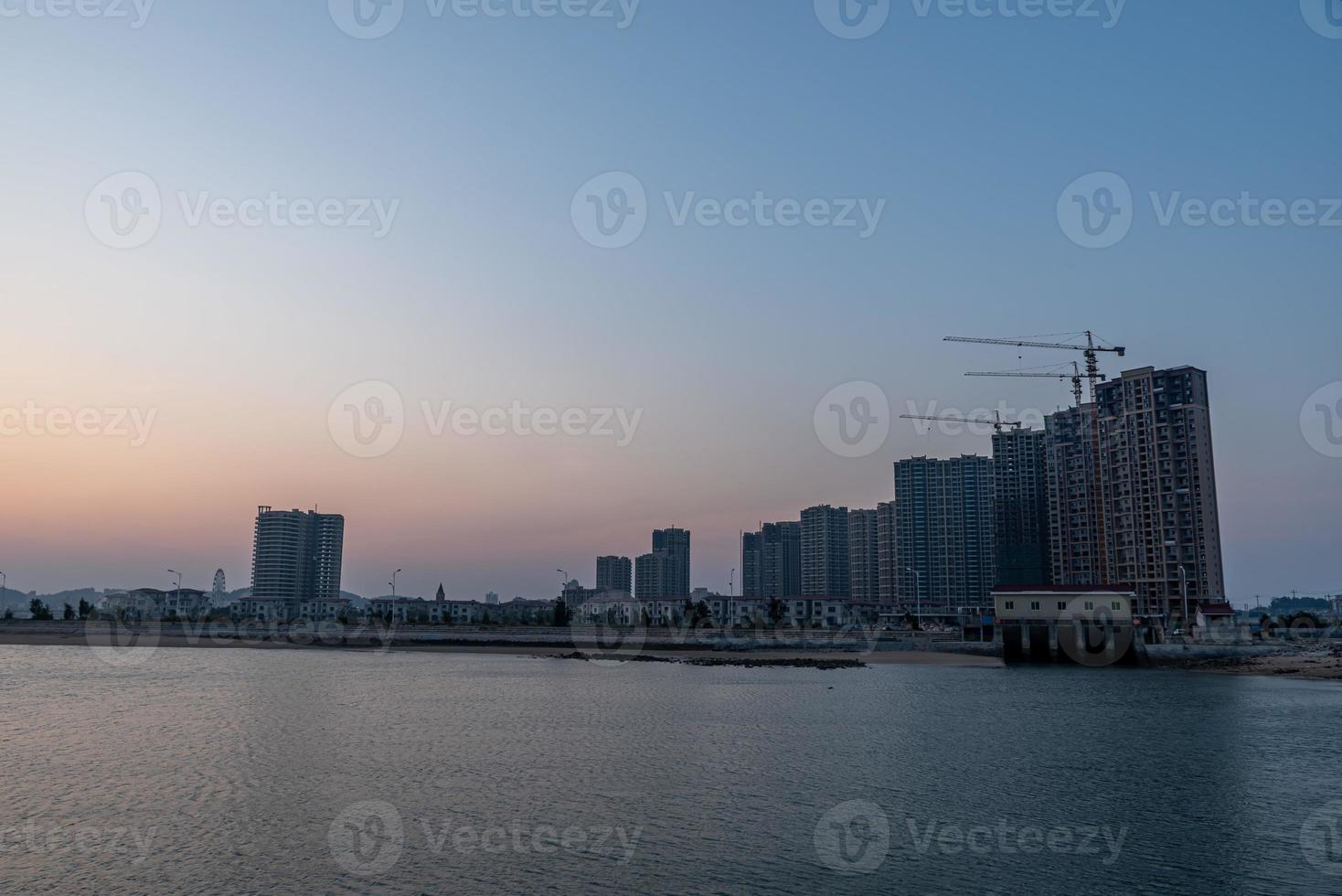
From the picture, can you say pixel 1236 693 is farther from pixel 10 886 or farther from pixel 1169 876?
pixel 10 886

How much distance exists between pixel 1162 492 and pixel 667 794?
15786cm

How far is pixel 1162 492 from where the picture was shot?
557 ft

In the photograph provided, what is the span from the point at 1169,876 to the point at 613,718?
4685 centimetres

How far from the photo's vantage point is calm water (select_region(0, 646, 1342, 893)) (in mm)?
Result: 30125

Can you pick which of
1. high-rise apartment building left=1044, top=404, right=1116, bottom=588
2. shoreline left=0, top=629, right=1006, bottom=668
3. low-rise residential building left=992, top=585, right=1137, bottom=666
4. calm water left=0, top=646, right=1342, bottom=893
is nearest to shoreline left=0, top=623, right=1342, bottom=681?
shoreline left=0, top=629, right=1006, bottom=668

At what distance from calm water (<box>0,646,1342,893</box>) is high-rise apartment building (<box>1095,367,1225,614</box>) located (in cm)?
8453

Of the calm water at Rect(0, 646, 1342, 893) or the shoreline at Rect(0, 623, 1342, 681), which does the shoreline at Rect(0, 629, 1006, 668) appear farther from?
the calm water at Rect(0, 646, 1342, 893)

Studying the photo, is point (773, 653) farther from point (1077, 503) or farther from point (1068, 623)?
point (1077, 503)

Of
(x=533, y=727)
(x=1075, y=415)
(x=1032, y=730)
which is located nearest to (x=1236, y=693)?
(x=1032, y=730)

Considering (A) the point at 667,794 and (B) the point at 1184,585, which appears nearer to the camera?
(A) the point at 667,794

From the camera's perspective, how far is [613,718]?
2795 inches

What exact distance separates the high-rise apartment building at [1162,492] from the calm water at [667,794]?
8453cm

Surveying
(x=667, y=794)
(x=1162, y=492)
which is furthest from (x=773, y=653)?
(x=667, y=794)

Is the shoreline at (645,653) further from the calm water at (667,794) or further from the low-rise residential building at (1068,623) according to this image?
the calm water at (667,794)
